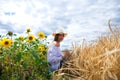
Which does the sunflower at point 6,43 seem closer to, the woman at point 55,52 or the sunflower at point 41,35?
the woman at point 55,52

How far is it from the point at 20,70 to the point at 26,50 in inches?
48.2

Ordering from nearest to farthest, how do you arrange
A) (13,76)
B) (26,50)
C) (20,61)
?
(13,76) < (20,61) < (26,50)

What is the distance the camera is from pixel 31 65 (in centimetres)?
605

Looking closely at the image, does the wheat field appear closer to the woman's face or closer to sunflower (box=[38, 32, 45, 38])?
the woman's face

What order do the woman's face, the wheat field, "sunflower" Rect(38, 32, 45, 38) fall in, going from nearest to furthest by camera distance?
1. the wheat field
2. the woman's face
3. "sunflower" Rect(38, 32, 45, 38)

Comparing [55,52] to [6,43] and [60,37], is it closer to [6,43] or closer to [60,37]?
[60,37]

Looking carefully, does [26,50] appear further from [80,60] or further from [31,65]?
[80,60]

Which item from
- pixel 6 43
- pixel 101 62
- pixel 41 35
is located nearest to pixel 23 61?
pixel 6 43

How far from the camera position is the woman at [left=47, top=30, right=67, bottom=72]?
19.8ft

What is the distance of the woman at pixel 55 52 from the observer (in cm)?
604

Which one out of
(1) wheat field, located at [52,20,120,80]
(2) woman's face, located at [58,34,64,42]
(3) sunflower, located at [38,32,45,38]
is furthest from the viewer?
(3) sunflower, located at [38,32,45,38]

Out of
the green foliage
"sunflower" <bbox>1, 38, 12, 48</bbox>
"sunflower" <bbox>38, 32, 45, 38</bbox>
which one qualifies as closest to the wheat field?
the green foliage

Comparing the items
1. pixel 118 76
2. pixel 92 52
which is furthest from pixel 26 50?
pixel 118 76

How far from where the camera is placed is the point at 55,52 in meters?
6.22
